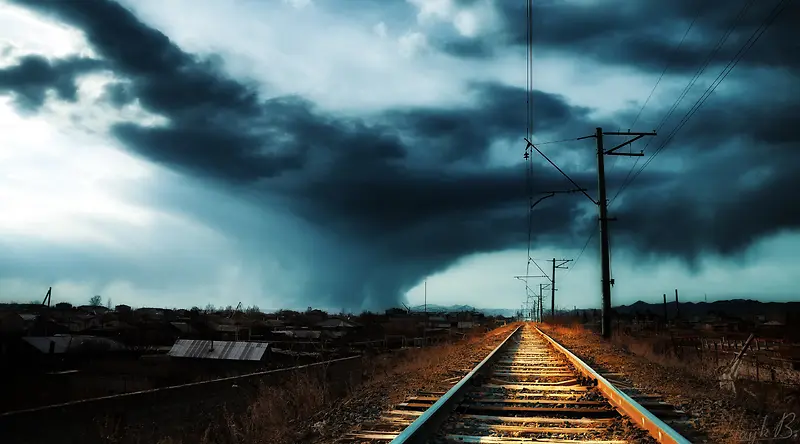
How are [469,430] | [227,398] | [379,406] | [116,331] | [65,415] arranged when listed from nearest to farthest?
[469,430], [379,406], [65,415], [227,398], [116,331]

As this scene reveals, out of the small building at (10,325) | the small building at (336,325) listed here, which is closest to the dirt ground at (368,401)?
the small building at (10,325)

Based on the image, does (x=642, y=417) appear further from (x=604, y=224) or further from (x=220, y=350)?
(x=220, y=350)

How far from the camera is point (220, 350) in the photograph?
4347 cm

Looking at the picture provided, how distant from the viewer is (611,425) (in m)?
6.40

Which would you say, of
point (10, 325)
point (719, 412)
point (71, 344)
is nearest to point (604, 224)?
point (719, 412)

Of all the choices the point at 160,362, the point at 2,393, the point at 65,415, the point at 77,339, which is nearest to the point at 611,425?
the point at 65,415

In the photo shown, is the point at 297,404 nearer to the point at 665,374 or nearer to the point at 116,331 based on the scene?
the point at 665,374

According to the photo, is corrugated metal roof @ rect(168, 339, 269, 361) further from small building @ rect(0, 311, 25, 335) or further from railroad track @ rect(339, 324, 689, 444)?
railroad track @ rect(339, 324, 689, 444)

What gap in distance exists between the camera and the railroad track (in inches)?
223

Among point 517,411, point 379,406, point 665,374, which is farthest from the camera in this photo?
point 665,374

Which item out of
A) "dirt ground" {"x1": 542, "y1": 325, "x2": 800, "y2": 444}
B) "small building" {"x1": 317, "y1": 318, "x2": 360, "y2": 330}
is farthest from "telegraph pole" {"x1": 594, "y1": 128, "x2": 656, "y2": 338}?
"small building" {"x1": 317, "y1": 318, "x2": 360, "y2": 330}

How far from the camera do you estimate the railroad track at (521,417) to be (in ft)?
18.6

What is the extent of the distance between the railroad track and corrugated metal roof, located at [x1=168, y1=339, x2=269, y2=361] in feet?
113

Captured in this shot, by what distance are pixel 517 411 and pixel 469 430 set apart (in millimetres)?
1403
